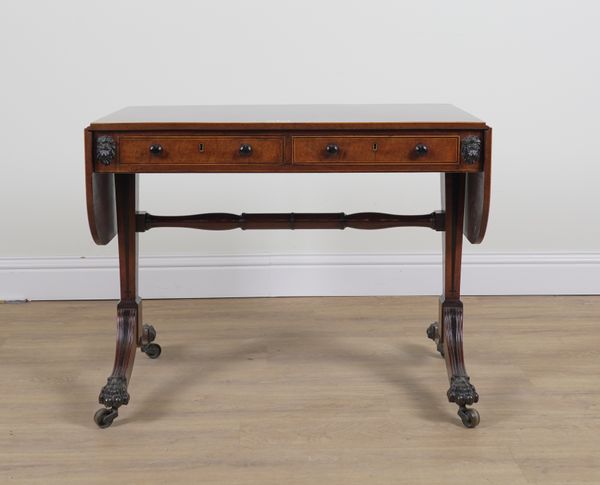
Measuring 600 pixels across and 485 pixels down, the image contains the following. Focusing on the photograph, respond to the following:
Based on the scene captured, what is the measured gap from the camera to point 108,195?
115 inches

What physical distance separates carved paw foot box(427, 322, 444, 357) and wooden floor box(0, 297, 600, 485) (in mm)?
36

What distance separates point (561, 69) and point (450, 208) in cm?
141

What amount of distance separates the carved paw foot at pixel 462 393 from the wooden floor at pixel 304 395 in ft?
0.26

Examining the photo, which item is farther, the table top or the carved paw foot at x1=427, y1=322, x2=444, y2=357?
the carved paw foot at x1=427, y1=322, x2=444, y2=357

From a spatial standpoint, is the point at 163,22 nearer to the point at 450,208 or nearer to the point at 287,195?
the point at 287,195

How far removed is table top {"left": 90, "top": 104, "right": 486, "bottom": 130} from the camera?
2631 mm

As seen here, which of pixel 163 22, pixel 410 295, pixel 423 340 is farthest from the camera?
pixel 410 295

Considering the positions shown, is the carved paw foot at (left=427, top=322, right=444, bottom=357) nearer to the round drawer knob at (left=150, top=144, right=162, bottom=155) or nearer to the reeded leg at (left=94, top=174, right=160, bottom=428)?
the reeded leg at (left=94, top=174, right=160, bottom=428)

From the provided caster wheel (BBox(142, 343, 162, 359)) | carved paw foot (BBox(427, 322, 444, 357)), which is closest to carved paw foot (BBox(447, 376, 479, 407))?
carved paw foot (BBox(427, 322, 444, 357))

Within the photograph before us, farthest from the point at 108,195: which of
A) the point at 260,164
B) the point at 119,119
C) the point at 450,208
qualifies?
the point at 450,208

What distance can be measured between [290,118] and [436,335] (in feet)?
3.91

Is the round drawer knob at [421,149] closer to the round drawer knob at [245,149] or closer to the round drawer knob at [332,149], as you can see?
the round drawer knob at [332,149]

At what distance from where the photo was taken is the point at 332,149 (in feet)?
8.69

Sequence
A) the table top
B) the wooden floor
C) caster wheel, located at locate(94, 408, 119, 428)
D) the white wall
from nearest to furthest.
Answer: the wooden floor → the table top → caster wheel, located at locate(94, 408, 119, 428) → the white wall
